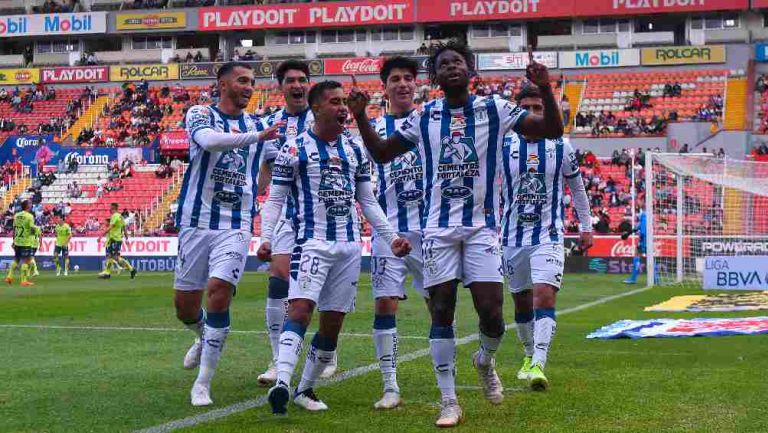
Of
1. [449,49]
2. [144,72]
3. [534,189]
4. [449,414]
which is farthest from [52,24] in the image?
[449,414]

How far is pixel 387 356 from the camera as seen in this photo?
317 inches

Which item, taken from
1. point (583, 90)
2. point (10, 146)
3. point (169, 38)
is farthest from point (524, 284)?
point (169, 38)

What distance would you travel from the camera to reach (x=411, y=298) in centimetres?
2066

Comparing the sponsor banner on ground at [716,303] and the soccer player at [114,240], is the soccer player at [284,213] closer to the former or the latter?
the sponsor banner on ground at [716,303]

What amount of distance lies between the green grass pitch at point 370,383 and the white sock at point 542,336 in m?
0.28

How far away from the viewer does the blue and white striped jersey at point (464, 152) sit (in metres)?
7.28

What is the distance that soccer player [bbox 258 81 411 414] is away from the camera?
7516 millimetres

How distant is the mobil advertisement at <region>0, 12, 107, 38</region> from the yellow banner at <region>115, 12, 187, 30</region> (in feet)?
4.97

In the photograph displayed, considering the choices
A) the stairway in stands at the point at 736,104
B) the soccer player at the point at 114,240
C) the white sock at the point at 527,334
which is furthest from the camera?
the stairway in stands at the point at 736,104

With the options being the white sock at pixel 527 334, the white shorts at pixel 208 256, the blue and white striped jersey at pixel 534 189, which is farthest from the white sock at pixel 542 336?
the white shorts at pixel 208 256

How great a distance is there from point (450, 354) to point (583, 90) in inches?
1872

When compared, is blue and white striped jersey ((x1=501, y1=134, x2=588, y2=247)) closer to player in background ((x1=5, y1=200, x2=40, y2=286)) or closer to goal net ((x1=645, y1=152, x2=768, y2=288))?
goal net ((x1=645, y1=152, x2=768, y2=288))

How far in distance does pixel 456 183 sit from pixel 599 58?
4894 centimetres

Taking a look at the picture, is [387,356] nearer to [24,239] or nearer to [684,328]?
[684,328]
